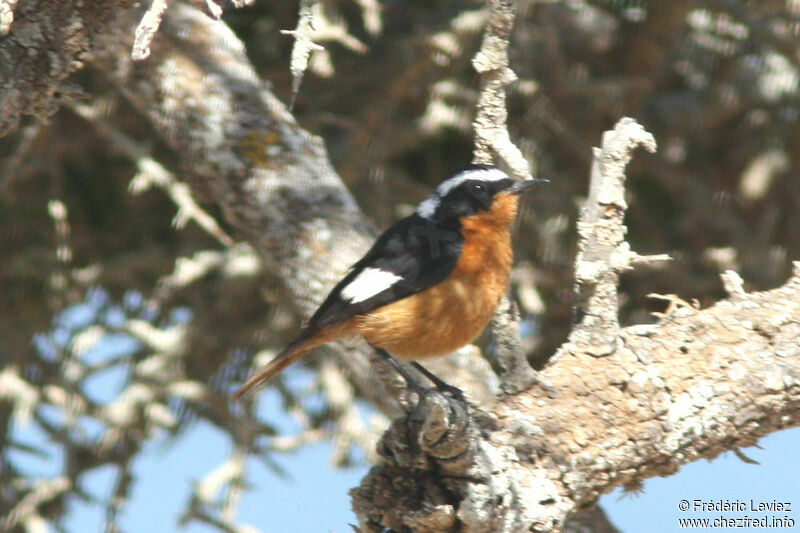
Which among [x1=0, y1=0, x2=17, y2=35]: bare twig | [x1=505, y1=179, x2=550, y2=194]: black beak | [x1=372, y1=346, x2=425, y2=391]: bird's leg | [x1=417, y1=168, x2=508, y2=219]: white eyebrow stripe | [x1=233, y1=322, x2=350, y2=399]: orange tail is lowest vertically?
[x1=233, y1=322, x2=350, y2=399]: orange tail

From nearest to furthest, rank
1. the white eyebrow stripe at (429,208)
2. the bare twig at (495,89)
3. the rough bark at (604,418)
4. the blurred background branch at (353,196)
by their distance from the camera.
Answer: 1. the rough bark at (604,418)
2. the bare twig at (495,89)
3. the white eyebrow stripe at (429,208)
4. the blurred background branch at (353,196)

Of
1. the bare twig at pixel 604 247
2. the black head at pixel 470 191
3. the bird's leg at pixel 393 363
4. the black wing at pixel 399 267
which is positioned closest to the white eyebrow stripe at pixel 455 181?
the black head at pixel 470 191

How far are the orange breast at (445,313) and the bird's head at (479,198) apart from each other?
0.62 feet

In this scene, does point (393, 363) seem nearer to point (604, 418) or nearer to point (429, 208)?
point (429, 208)

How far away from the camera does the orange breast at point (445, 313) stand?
314cm

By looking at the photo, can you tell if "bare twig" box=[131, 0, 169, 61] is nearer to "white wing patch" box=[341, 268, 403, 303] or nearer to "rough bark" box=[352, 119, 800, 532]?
"rough bark" box=[352, 119, 800, 532]

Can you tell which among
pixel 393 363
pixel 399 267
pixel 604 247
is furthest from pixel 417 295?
pixel 604 247

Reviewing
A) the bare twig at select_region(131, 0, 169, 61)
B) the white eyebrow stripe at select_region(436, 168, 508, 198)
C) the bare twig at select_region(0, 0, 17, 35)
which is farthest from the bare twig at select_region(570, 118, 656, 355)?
the bare twig at select_region(0, 0, 17, 35)

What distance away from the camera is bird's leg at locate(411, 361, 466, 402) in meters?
3.08

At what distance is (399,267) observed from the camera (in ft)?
10.5

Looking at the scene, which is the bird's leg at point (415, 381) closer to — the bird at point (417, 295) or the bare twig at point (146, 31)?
the bird at point (417, 295)

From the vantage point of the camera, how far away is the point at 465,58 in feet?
16.1

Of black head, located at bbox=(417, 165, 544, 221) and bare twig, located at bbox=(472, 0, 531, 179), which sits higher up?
bare twig, located at bbox=(472, 0, 531, 179)

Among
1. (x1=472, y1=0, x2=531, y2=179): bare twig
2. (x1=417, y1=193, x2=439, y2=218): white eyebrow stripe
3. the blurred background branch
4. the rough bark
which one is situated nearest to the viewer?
the rough bark
